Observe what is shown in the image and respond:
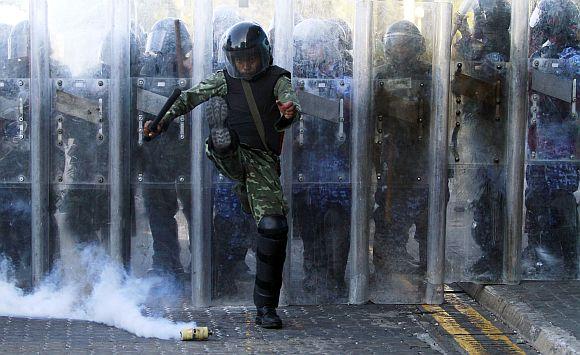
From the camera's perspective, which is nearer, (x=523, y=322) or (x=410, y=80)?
(x=523, y=322)

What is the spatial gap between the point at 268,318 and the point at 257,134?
1285 millimetres

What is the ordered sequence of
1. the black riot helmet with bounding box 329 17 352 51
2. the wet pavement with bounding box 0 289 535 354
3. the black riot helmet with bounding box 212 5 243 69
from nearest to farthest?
the wet pavement with bounding box 0 289 535 354
the black riot helmet with bounding box 212 5 243 69
the black riot helmet with bounding box 329 17 352 51

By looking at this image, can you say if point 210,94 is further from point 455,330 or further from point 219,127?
point 455,330

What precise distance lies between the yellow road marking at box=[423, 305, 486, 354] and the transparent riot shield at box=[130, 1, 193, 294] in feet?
6.19

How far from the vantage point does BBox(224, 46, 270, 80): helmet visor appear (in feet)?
23.0

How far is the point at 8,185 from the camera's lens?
7734 mm

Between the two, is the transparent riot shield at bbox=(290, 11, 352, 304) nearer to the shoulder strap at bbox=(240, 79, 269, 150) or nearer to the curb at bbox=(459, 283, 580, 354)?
the shoulder strap at bbox=(240, 79, 269, 150)

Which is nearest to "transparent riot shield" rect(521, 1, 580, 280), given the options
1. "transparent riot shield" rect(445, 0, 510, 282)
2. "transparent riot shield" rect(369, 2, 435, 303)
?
"transparent riot shield" rect(445, 0, 510, 282)

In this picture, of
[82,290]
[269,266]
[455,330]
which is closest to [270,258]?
[269,266]

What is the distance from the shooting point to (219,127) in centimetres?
697

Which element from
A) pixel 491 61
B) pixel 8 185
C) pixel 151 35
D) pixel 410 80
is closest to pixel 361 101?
pixel 410 80

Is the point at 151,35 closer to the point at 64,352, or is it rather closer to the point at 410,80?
the point at 410,80

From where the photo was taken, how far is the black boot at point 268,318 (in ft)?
23.4

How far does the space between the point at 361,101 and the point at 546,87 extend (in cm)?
147
